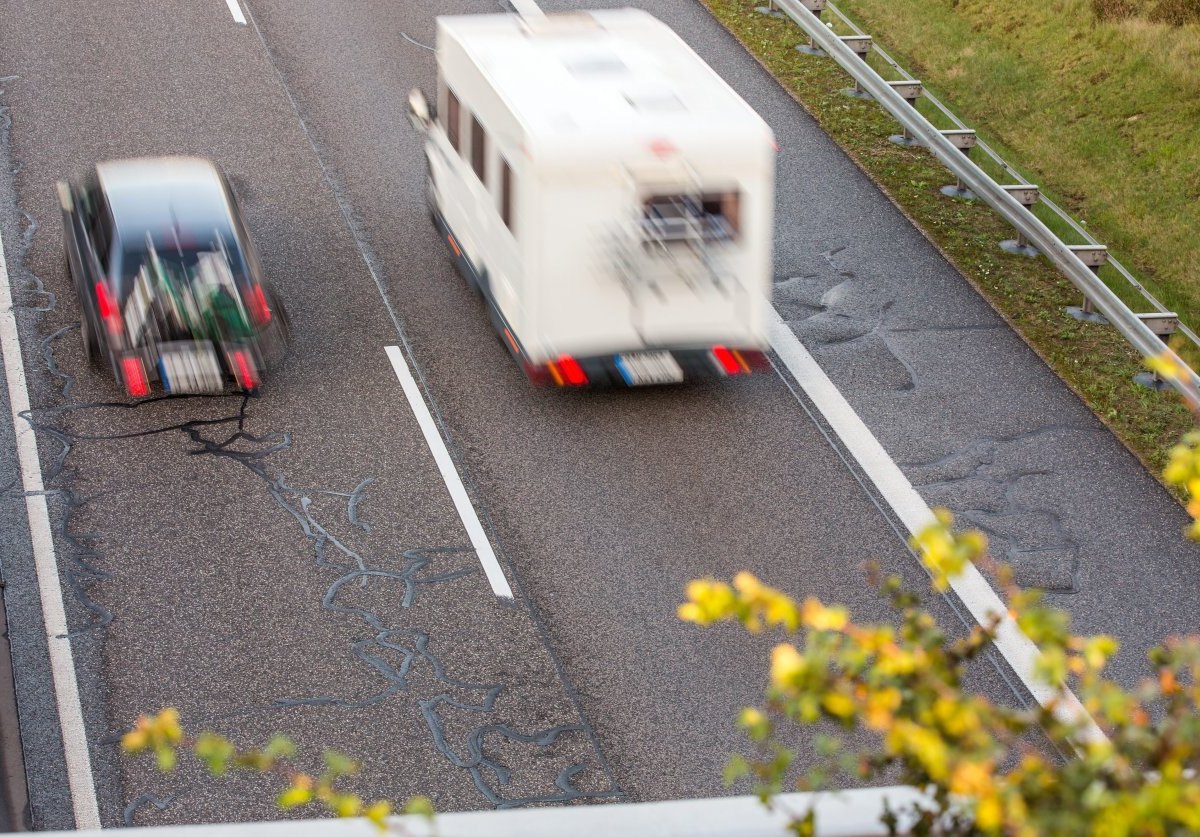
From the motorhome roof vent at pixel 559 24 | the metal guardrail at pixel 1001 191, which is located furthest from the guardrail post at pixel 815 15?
the motorhome roof vent at pixel 559 24

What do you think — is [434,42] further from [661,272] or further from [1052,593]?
[1052,593]

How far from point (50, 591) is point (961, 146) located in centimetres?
1143

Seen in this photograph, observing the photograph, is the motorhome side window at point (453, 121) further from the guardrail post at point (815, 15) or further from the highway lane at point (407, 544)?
the guardrail post at point (815, 15)

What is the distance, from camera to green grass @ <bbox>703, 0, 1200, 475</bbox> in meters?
13.2

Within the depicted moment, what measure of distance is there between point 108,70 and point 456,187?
A: 710 centimetres

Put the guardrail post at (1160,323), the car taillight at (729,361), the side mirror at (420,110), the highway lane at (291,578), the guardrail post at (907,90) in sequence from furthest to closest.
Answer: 1. the guardrail post at (907,90)
2. the side mirror at (420,110)
3. the guardrail post at (1160,323)
4. the car taillight at (729,361)
5. the highway lane at (291,578)

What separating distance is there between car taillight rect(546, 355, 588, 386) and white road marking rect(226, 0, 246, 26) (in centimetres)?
1052

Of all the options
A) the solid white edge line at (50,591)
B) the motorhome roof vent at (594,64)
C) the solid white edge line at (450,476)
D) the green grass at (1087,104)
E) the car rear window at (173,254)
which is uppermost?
the motorhome roof vent at (594,64)

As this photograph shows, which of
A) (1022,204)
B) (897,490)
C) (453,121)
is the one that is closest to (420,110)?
(453,121)

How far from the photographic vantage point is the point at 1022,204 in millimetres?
15633

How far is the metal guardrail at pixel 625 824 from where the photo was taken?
18.5 feet

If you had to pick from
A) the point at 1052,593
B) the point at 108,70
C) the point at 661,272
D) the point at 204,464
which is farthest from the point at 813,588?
the point at 108,70

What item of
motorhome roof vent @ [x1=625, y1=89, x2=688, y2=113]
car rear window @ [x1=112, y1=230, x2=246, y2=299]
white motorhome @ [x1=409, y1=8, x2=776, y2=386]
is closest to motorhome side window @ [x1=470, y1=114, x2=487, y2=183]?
white motorhome @ [x1=409, y1=8, x2=776, y2=386]

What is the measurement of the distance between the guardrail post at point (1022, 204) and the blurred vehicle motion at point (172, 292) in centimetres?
781
